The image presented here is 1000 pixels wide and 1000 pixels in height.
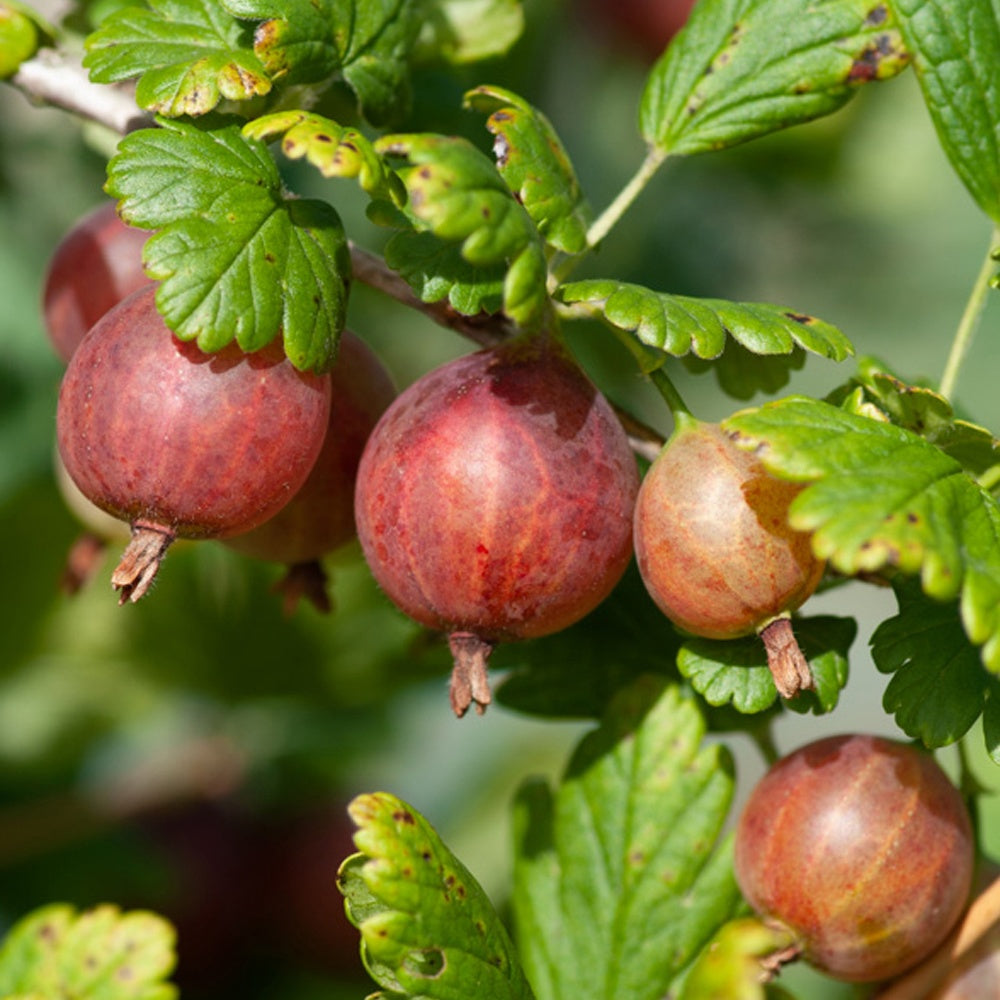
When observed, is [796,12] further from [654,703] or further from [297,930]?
[297,930]

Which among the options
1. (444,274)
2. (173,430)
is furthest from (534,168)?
(173,430)

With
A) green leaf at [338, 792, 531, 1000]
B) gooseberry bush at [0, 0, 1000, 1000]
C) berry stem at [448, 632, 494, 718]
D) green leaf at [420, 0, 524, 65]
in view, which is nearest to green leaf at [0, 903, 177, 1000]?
gooseberry bush at [0, 0, 1000, 1000]

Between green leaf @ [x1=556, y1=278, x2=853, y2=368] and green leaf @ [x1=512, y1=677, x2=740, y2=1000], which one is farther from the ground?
green leaf @ [x1=556, y1=278, x2=853, y2=368]

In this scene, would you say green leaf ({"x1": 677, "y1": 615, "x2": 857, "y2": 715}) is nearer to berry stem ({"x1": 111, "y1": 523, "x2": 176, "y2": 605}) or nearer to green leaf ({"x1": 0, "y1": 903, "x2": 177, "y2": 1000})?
berry stem ({"x1": 111, "y1": 523, "x2": 176, "y2": 605})

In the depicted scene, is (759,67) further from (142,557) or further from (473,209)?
(142,557)

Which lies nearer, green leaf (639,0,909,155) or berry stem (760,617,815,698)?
berry stem (760,617,815,698)

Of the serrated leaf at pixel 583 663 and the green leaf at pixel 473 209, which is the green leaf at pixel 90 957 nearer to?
the serrated leaf at pixel 583 663

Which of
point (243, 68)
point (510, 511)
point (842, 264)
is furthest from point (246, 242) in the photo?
point (842, 264)
